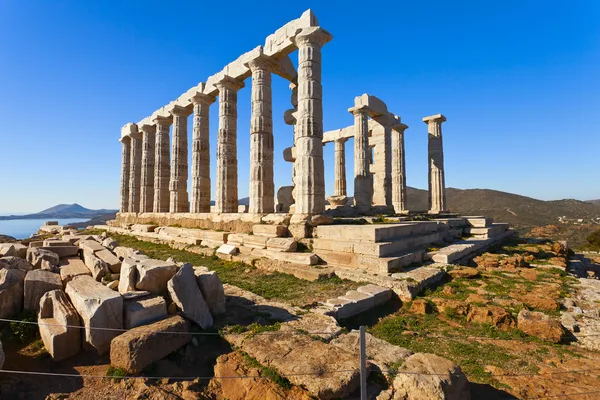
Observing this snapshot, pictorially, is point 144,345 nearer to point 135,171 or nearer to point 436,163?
point 436,163

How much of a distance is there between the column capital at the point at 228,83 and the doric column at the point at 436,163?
1387cm

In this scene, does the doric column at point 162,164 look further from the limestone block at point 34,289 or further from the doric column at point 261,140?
the limestone block at point 34,289

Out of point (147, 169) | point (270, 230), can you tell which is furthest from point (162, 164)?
point (270, 230)

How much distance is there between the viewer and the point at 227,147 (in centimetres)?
1673

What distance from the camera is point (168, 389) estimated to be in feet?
11.7

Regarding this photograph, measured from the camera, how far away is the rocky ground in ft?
11.2

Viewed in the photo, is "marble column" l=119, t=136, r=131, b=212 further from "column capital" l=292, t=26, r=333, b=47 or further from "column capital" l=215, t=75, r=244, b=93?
"column capital" l=292, t=26, r=333, b=47

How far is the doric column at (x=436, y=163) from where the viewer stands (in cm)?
2197

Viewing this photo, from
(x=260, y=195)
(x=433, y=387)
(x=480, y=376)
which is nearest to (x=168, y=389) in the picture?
(x=433, y=387)

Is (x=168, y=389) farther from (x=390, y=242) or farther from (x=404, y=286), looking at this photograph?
(x=390, y=242)

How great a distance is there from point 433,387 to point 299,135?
33.7 ft

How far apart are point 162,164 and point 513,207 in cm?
6486

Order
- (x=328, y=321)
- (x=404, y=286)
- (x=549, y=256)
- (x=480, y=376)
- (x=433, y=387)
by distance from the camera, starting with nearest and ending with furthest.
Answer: (x=433, y=387), (x=480, y=376), (x=328, y=321), (x=404, y=286), (x=549, y=256)

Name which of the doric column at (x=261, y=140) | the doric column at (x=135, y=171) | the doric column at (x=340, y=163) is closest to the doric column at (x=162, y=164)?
the doric column at (x=135, y=171)
